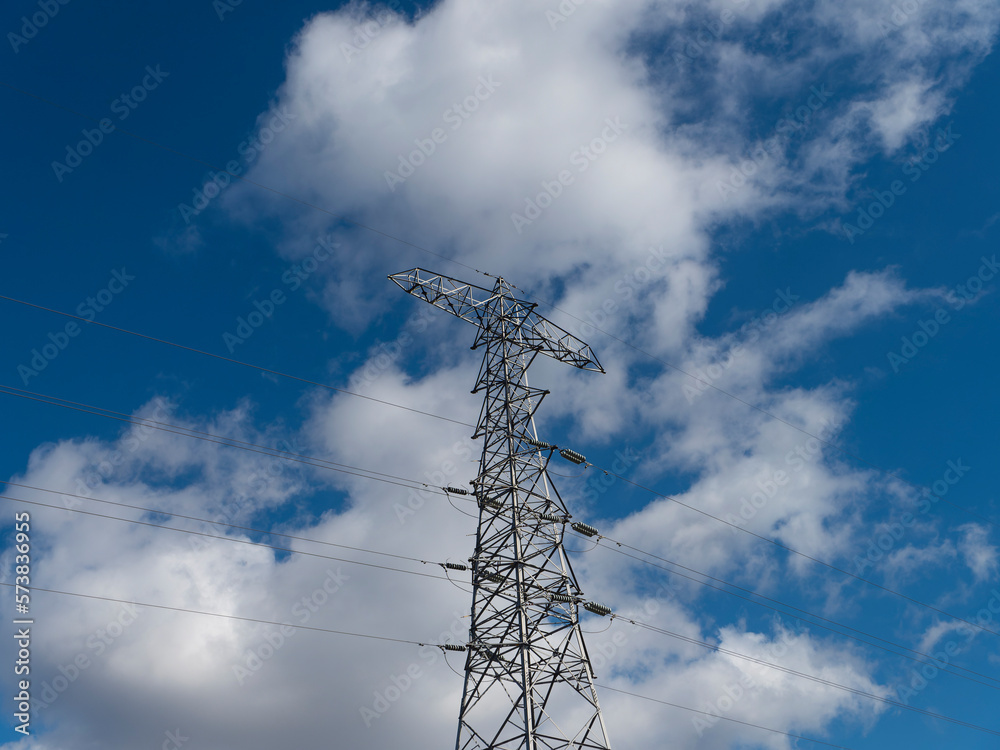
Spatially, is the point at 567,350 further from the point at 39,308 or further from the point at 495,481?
the point at 39,308

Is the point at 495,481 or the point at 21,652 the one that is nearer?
the point at 21,652

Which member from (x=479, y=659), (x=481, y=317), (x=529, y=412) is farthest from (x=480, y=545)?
(x=481, y=317)

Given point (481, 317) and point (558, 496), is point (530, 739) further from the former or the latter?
point (481, 317)

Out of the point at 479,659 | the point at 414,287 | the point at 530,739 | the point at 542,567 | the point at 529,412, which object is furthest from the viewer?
the point at 414,287

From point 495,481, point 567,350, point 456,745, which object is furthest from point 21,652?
point 567,350

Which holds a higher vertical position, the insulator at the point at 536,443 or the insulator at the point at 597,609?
the insulator at the point at 536,443

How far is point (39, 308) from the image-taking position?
20500 millimetres

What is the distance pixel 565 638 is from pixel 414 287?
16.5 metres

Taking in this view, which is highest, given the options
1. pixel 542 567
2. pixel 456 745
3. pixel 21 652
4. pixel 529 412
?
pixel 529 412

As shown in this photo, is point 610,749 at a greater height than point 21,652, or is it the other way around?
point 21,652

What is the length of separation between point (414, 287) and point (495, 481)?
10181 millimetres

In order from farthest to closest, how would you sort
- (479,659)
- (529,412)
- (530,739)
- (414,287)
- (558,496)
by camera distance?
(414,287)
(529,412)
(558,496)
(479,659)
(530,739)

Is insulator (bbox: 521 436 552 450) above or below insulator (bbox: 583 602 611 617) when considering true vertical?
above

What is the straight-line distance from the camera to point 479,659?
854 inches
